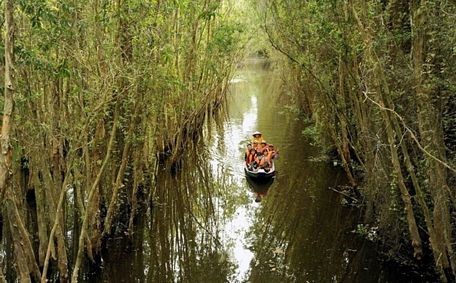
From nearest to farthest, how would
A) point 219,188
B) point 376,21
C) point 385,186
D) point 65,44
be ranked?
point 65,44, point 376,21, point 385,186, point 219,188

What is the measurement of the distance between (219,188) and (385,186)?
7.12 meters

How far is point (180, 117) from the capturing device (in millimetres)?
16188

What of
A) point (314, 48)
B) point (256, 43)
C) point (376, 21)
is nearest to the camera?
point (376, 21)

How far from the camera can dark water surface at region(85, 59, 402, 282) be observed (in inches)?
370

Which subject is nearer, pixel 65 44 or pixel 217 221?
pixel 65 44

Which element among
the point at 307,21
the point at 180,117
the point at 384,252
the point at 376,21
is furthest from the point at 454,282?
the point at 180,117

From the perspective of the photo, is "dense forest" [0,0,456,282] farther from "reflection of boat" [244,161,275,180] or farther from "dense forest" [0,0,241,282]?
"reflection of boat" [244,161,275,180]

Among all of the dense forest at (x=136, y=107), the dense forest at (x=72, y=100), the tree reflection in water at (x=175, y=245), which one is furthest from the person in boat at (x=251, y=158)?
the dense forest at (x=72, y=100)

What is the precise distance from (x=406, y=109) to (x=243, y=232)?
17.0 feet

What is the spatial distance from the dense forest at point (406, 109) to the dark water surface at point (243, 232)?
1176 mm

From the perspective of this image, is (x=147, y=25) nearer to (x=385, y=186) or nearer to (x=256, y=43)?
(x=385, y=186)

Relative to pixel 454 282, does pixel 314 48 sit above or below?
above

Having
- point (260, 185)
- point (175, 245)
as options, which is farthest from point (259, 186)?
point (175, 245)

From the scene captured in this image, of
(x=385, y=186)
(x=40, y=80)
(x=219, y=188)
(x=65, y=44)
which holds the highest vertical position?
(x=65, y=44)
